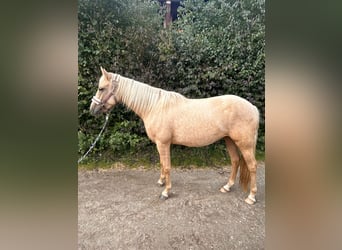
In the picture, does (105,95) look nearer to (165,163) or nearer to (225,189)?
(165,163)

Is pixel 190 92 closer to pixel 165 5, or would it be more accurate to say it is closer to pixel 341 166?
pixel 165 5

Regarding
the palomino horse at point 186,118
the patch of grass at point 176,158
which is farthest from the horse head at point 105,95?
the patch of grass at point 176,158

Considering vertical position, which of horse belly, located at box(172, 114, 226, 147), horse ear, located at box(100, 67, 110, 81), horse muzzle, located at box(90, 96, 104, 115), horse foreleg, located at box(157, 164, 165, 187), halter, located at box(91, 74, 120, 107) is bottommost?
horse foreleg, located at box(157, 164, 165, 187)

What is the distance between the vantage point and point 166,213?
1199mm

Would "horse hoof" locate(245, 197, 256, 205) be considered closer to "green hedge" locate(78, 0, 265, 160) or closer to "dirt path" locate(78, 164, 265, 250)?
"dirt path" locate(78, 164, 265, 250)

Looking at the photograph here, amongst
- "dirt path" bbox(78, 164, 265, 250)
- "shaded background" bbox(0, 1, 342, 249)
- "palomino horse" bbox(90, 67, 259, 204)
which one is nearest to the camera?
"shaded background" bbox(0, 1, 342, 249)

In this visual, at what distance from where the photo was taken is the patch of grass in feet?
4.17

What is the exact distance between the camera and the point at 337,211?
92cm

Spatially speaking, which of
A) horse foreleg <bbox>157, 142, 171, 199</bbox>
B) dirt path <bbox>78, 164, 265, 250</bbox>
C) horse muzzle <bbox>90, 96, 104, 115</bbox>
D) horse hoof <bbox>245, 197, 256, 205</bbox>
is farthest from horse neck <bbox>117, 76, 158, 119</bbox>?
horse hoof <bbox>245, 197, 256, 205</bbox>

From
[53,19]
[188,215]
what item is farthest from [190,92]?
[53,19]

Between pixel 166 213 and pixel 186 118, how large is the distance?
18.9 inches

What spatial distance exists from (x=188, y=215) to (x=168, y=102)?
1.87ft

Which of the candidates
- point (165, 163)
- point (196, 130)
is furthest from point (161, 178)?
point (196, 130)

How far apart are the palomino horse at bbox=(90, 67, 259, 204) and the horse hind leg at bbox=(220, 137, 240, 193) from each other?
3 centimetres
